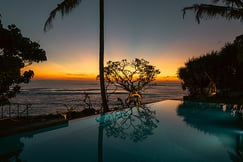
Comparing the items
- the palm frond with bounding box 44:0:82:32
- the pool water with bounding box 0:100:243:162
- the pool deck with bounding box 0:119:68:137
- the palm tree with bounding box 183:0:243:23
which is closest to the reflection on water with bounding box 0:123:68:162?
the pool water with bounding box 0:100:243:162

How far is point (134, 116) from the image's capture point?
8.70 metres

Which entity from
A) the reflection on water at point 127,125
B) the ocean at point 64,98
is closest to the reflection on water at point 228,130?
the reflection on water at point 127,125

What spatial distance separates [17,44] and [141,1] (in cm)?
913

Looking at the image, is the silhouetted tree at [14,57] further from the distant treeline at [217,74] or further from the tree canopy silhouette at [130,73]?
the distant treeline at [217,74]

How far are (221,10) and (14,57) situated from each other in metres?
7.21

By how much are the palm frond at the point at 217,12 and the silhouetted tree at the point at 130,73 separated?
5.89 m

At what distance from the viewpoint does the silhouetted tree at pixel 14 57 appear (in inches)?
178

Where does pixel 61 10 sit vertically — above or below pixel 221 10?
above

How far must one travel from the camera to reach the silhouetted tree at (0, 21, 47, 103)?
451 cm

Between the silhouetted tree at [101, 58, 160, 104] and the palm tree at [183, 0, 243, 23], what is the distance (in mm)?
5873

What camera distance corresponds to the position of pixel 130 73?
12.1 meters

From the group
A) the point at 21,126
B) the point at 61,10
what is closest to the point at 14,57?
the point at 21,126

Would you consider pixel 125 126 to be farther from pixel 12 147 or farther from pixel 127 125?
pixel 12 147

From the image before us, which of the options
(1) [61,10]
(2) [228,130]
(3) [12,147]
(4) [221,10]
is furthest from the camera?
(1) [61,10]
